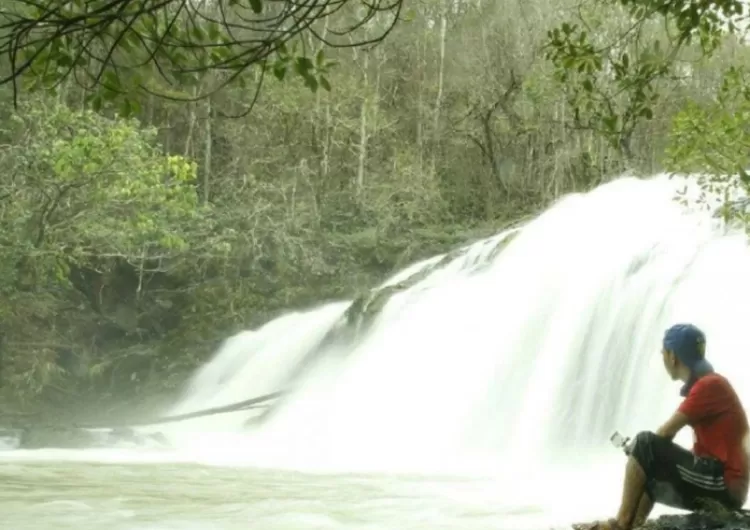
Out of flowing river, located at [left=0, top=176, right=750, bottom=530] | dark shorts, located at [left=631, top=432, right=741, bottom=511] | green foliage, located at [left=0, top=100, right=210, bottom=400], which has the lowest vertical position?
flowing river, located at [left=0, top=176, right=750, bottom=530]

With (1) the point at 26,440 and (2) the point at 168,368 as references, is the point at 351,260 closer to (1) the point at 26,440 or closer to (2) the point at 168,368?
(2) the point at 168,368

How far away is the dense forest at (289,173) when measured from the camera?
14.1 m

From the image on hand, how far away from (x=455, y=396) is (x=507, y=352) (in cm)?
91

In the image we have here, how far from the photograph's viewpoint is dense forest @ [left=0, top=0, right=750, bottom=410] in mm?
14141

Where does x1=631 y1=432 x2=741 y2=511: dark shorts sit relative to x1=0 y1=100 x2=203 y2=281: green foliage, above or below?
below

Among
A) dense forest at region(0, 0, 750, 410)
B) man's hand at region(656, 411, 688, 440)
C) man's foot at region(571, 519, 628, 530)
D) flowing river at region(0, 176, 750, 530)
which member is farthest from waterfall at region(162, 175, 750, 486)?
man's hand at region(656, 411, 688, 440)

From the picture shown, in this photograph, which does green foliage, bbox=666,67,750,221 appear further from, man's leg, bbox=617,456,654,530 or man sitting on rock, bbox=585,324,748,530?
man's leg, bbox=617,456,654,530

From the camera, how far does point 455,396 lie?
1434cm

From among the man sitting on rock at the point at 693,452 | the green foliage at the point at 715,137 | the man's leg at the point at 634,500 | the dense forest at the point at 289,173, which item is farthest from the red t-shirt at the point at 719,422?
the green foliage at the point at 715,137

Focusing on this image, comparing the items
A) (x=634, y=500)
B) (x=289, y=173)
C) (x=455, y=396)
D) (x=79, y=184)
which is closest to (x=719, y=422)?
(x=634, y=500)

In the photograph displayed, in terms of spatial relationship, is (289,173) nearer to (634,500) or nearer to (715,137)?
Answer: (715,137)

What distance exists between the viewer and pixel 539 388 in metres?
12.8

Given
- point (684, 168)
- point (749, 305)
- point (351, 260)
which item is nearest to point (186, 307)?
point (351, 260)

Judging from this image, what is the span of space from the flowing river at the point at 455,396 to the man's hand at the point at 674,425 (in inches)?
145
